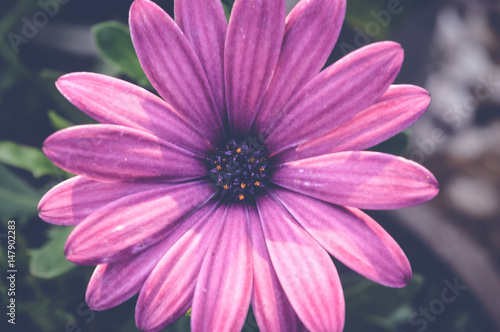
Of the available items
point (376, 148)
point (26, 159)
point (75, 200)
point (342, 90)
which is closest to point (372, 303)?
point (376, 148)

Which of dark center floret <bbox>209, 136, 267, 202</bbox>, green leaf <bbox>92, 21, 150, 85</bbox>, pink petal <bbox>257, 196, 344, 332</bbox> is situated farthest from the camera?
green leaf <bbox>92, 21, 150, 85</bbox>

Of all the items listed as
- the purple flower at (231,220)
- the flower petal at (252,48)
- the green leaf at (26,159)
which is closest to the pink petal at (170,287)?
the purple flower at (231,220)

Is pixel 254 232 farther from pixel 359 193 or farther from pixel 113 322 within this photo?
pixel 113 322

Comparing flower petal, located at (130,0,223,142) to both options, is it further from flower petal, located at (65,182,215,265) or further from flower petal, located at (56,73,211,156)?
flower petal, located at (65,182,215,265)

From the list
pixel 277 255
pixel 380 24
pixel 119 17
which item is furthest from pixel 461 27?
pixel 277 255

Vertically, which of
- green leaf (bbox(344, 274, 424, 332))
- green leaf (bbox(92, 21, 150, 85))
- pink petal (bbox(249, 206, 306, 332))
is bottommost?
green leaf (bbox(344, 274, 424, 332))

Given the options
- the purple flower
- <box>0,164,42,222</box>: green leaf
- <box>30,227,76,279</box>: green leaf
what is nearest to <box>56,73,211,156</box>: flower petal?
the purple flower

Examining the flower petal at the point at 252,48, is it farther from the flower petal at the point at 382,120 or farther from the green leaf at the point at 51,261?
Result: the green leaf at the point at 51,261
